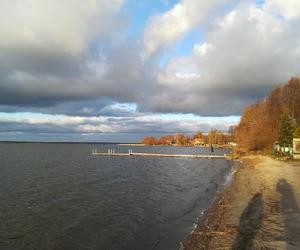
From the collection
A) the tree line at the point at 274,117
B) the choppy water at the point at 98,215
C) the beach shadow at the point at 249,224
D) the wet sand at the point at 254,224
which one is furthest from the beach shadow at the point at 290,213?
the tree line at the point at 274,117

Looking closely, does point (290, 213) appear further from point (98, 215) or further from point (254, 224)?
point (98, 215)

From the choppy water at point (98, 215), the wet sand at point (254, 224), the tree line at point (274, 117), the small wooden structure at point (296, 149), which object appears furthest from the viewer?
the tree line at point (274, 117)

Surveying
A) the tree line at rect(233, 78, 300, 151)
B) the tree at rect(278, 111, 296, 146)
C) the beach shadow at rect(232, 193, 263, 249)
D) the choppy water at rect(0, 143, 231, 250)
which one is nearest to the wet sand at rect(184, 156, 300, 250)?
the beach shadow at rect(232, 193, 263, 249)

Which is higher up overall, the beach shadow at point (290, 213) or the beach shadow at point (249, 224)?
the beach shadow at point (290, 213)

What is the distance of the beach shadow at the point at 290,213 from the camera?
12865 millimetres

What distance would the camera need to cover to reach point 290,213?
16.8m

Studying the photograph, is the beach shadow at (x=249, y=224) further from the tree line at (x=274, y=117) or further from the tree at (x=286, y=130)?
the tree line at (x=274, y=117)

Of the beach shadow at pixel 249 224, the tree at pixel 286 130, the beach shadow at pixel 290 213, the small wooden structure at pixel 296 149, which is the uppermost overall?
the tree at pixel 286 130

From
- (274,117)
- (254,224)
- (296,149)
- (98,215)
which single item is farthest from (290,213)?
(274,117)

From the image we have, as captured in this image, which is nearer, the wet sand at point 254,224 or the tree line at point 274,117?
the wet sand at point 254,224

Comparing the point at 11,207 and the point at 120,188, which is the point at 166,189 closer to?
the point at 120,188

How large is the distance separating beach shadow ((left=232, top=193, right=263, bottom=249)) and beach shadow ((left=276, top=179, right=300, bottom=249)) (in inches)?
47.2

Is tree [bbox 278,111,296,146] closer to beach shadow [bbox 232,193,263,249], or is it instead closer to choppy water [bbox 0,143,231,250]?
choppy water [bbox 0,143,231,250]

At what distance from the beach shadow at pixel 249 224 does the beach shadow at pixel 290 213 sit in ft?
3.93
